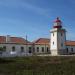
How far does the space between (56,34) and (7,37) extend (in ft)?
35.2

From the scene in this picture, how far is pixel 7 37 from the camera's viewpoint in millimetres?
57156

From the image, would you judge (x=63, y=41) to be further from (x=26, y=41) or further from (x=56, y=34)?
(x=26, y=41)

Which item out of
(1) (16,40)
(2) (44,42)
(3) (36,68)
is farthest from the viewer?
(2) (44,42)

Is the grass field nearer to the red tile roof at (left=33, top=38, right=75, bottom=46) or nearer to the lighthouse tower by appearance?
the lighthouse tower

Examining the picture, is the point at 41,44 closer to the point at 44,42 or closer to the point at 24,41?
the point at 44,42

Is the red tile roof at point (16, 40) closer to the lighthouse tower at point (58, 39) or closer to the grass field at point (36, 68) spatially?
the lighthouse tower at point (58, 39)

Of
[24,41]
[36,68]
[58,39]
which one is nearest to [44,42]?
[24,41]

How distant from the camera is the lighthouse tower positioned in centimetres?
5484

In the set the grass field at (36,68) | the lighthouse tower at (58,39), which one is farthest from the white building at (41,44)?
the grass field at (36,68)

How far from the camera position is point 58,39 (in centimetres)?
5544

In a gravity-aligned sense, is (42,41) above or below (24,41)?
above

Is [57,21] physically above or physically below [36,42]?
above

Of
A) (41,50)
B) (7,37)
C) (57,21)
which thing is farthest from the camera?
(41,50)

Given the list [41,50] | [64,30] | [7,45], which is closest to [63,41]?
[64,30]
